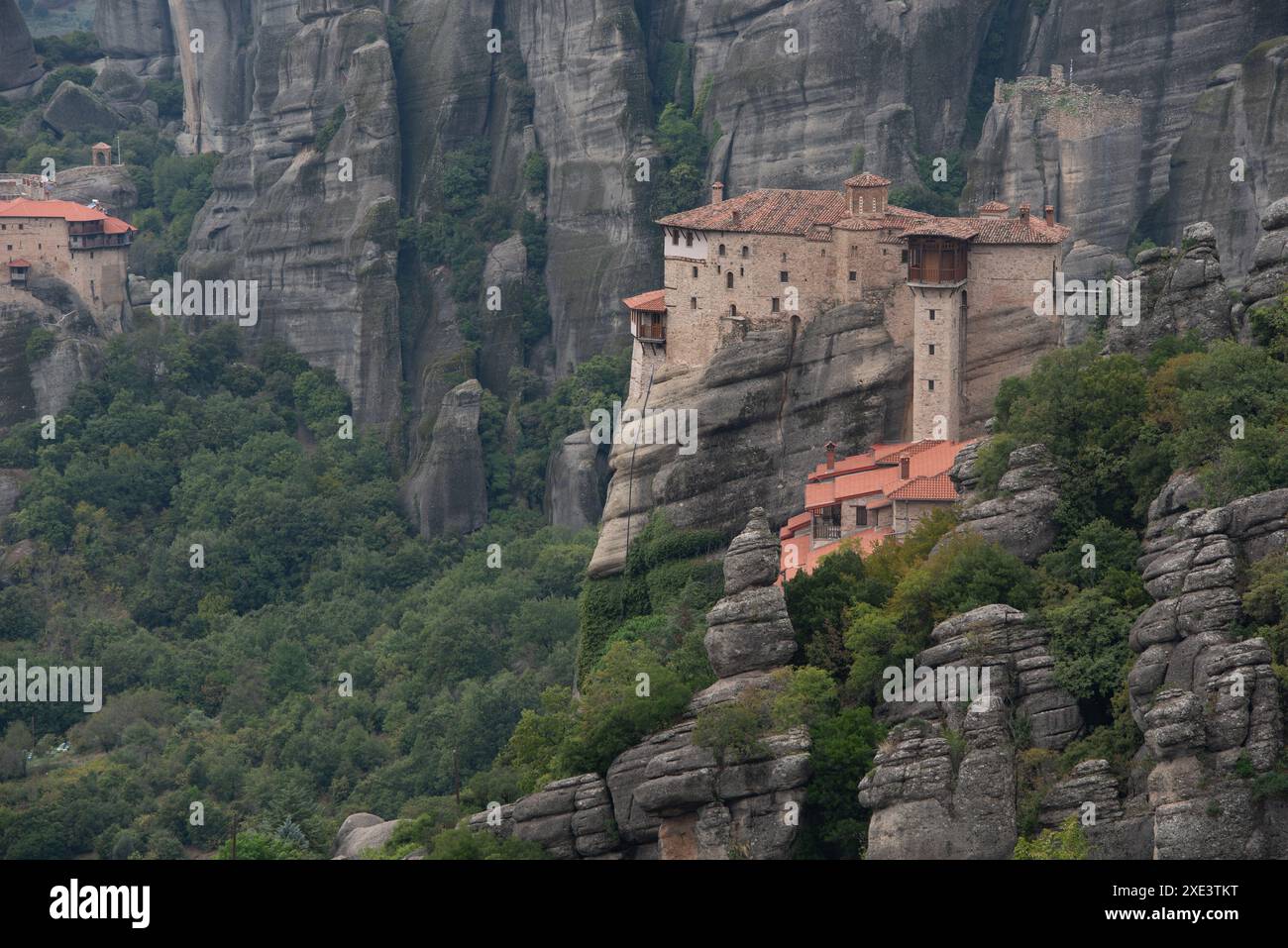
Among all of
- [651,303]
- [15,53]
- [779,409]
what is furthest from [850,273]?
[15,53]

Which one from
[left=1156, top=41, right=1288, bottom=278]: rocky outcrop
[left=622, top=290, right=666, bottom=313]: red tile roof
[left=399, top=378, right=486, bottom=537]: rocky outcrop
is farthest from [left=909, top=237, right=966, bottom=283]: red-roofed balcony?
[left=399, top=378, right=486, bottom=537]: rocky outcrop

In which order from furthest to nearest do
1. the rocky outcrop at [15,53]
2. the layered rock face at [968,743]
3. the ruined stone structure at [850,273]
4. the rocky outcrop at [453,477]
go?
the rocky outcrop at [15,53], the rocky outcrop at [453,477], the ruined stone structure at [850,273], the layered rock face at [968,743]

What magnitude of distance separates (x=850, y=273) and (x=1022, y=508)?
38.0 ft

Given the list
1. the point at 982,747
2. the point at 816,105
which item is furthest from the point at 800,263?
the point at 816,105

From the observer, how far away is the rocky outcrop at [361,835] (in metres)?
70.9

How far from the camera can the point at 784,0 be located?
10525 centimetres

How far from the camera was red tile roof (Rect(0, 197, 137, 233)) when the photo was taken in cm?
11200

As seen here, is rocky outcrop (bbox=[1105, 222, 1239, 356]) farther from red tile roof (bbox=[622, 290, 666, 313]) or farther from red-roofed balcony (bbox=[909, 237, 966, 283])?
red tile roof (bbox=[622, 290, 666, 313])

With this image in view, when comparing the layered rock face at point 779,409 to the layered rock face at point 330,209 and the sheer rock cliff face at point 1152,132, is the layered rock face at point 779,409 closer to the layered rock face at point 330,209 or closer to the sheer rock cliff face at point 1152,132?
the sheer rock cliff face at point 1152,132

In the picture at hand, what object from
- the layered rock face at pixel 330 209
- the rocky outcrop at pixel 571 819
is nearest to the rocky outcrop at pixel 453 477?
the layered rock face at pixel 330 209

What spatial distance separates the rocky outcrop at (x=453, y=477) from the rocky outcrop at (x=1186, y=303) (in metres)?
40.2

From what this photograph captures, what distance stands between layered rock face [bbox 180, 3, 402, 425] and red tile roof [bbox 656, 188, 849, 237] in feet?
124

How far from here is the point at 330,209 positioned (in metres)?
116

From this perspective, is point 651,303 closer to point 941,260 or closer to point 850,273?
point 850,273
